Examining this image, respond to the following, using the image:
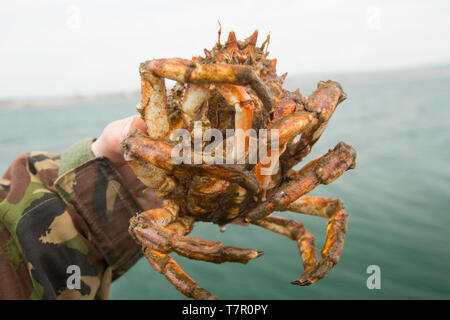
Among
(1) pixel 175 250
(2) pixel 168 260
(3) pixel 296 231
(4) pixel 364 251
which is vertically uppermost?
(1) pixel 175 250

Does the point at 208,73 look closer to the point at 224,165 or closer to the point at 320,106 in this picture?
the point at 224,165

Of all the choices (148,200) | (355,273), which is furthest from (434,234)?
(148,200)

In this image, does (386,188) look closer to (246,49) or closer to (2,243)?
(246,49)

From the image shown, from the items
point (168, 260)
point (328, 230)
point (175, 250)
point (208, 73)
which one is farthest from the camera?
point (328, 230)

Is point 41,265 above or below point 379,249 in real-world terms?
above

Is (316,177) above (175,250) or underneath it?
above

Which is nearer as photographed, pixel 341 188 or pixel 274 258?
pixel 274 258

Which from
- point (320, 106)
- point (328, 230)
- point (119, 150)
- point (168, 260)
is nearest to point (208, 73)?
point (320, 106)
